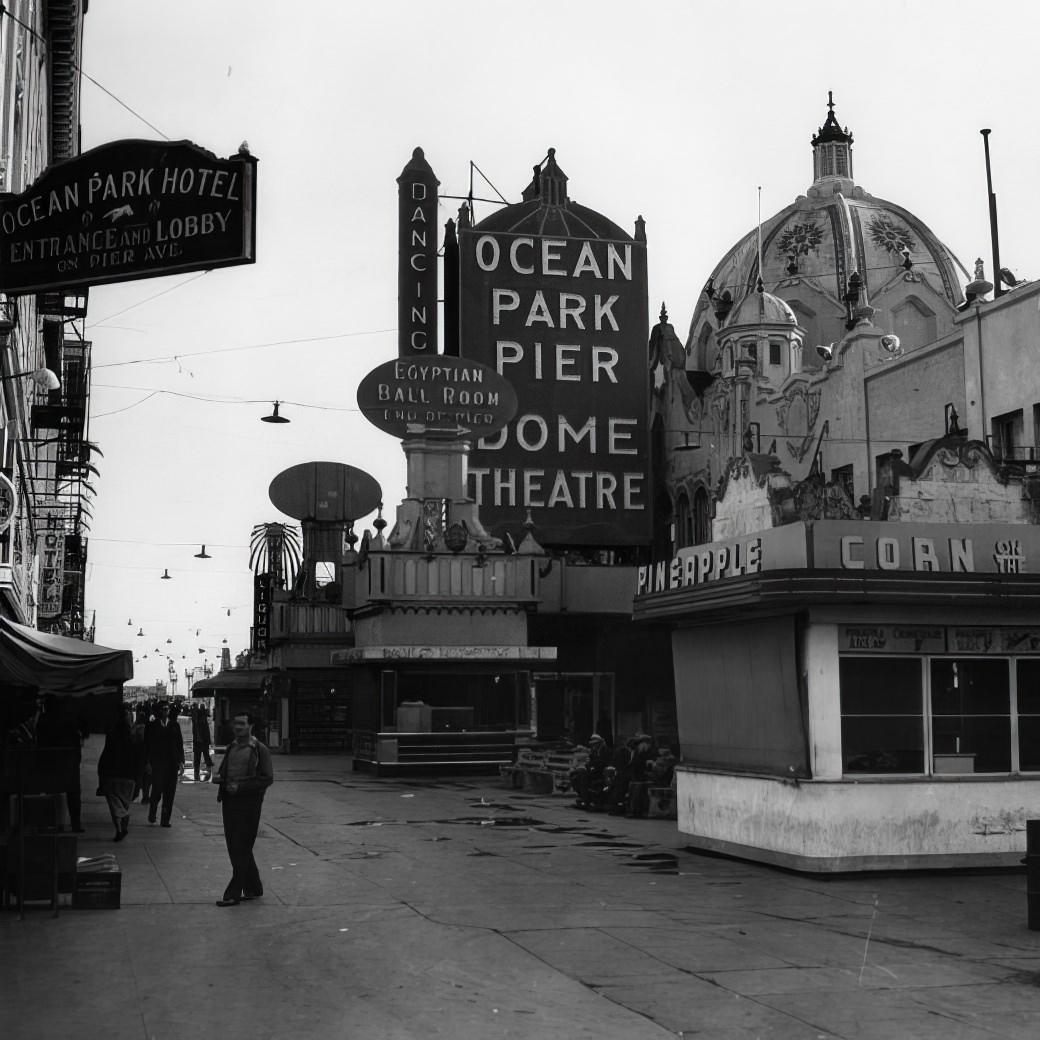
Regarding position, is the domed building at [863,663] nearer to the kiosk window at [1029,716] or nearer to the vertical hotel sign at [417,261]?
the kiosk window at [1029,716]

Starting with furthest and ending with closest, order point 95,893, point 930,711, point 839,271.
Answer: point 839,271 < point 930,711 < point 95,893

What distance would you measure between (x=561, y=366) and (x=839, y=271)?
28.3 meters

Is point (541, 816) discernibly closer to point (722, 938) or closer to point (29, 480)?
point (722, 938)

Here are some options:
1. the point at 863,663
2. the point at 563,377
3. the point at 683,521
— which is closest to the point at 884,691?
the point at 863,663

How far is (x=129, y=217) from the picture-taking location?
1273 centimetres

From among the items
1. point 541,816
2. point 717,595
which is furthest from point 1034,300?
point 717,595

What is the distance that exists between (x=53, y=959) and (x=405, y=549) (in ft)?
104

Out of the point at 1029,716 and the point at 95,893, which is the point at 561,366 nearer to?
the point at 1029,716

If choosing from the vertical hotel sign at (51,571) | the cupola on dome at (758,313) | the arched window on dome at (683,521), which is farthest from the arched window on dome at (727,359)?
the vertical hotel sign at (51,571)

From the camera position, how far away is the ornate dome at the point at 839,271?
239 ft

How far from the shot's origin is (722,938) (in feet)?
41.1

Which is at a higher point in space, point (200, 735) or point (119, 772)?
point (200, 735)

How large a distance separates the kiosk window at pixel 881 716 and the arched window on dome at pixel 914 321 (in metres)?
57.8

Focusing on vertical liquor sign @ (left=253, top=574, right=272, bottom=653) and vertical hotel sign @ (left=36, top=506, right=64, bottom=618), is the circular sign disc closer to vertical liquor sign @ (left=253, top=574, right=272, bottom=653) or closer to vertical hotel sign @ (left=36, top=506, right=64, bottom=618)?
vertical liquor sign @ (left=253, top=574, right=272, bottom=653)
